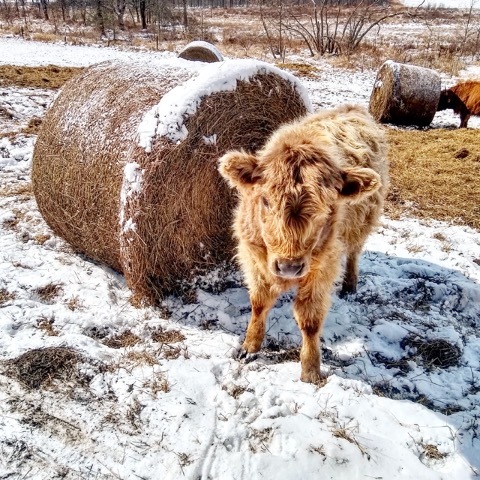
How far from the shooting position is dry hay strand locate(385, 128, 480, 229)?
576cm

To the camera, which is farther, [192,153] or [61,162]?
[61,162]

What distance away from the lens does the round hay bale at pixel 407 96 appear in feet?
30.7

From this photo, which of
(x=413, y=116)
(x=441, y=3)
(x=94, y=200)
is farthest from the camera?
(x=441, y=3)

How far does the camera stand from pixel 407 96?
9.31 metres

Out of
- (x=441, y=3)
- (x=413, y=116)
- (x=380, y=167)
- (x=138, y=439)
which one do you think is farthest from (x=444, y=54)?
(x=441, y=3)

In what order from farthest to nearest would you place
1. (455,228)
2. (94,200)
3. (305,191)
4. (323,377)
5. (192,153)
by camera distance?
(455,228) → (94,200) → (192,153) → (323,377) → (305,191)

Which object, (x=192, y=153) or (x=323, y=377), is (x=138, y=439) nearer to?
(x=323, y=377)

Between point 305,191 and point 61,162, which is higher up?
point 305,191

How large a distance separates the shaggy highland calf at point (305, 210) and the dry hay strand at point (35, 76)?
385 inches

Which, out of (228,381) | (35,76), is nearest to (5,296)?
(228,381)

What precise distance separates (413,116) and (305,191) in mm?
8407

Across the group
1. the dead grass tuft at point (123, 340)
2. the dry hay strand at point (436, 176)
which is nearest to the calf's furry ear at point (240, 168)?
the dead grass tuft at point (123, 340)

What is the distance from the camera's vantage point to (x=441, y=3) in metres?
64.3

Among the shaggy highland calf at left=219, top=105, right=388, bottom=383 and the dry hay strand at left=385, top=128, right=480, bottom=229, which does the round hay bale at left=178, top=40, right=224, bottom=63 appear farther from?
the shaggy highland calf at left=219, top=105, right=388, bottom=383
